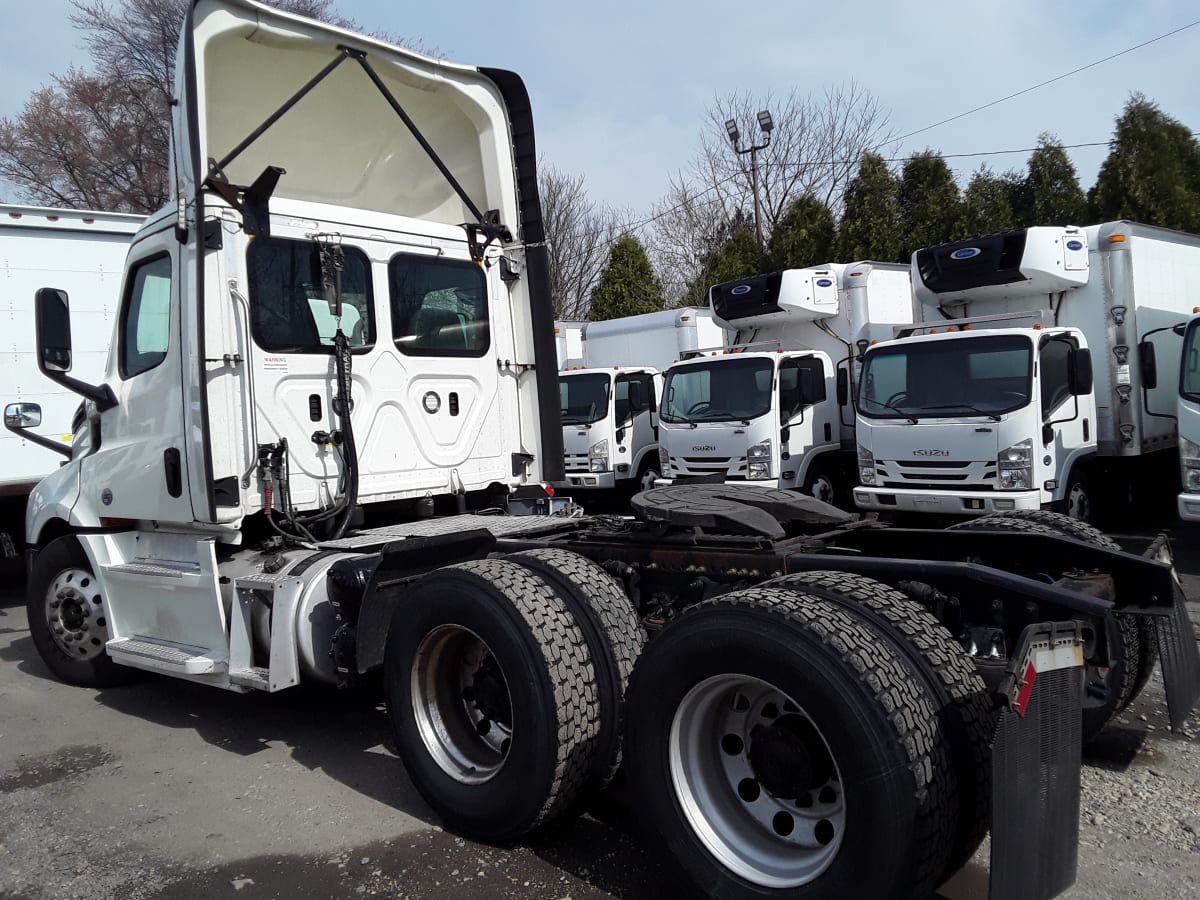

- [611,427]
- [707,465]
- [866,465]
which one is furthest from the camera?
[611,427]

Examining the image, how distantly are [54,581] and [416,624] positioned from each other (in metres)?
3.57

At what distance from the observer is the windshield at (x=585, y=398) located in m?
15.2

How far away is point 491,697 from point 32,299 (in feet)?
24.3

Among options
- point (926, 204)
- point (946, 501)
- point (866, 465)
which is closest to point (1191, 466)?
point (946, 501)

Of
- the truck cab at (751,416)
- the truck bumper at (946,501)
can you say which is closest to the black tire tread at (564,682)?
the truck bumper at (946,501)

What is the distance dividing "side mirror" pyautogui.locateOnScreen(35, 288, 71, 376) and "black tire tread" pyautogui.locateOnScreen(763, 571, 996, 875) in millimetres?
4523

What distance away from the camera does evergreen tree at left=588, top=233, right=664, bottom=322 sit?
26.8m

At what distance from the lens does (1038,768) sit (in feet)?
9.01

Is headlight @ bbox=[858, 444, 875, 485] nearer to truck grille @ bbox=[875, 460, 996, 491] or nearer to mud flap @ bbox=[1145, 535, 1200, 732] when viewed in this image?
truck grille @ bbox=[875, 460, 996, 491]

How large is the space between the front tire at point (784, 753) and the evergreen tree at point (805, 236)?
2069cm

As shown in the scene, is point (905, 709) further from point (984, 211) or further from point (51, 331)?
point (984, 211)

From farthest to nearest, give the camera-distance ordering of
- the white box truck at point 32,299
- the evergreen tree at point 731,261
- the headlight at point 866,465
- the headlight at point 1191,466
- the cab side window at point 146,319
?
the evergreen tree at point 731,261, the headlight at point 866,465, the headlight at point 1191,466, the white box truck at point 32,299, the cab side window at point 146,319

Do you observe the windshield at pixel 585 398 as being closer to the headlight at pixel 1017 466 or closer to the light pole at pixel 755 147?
the headlight at pixel 1017 466

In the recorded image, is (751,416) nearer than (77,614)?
No
